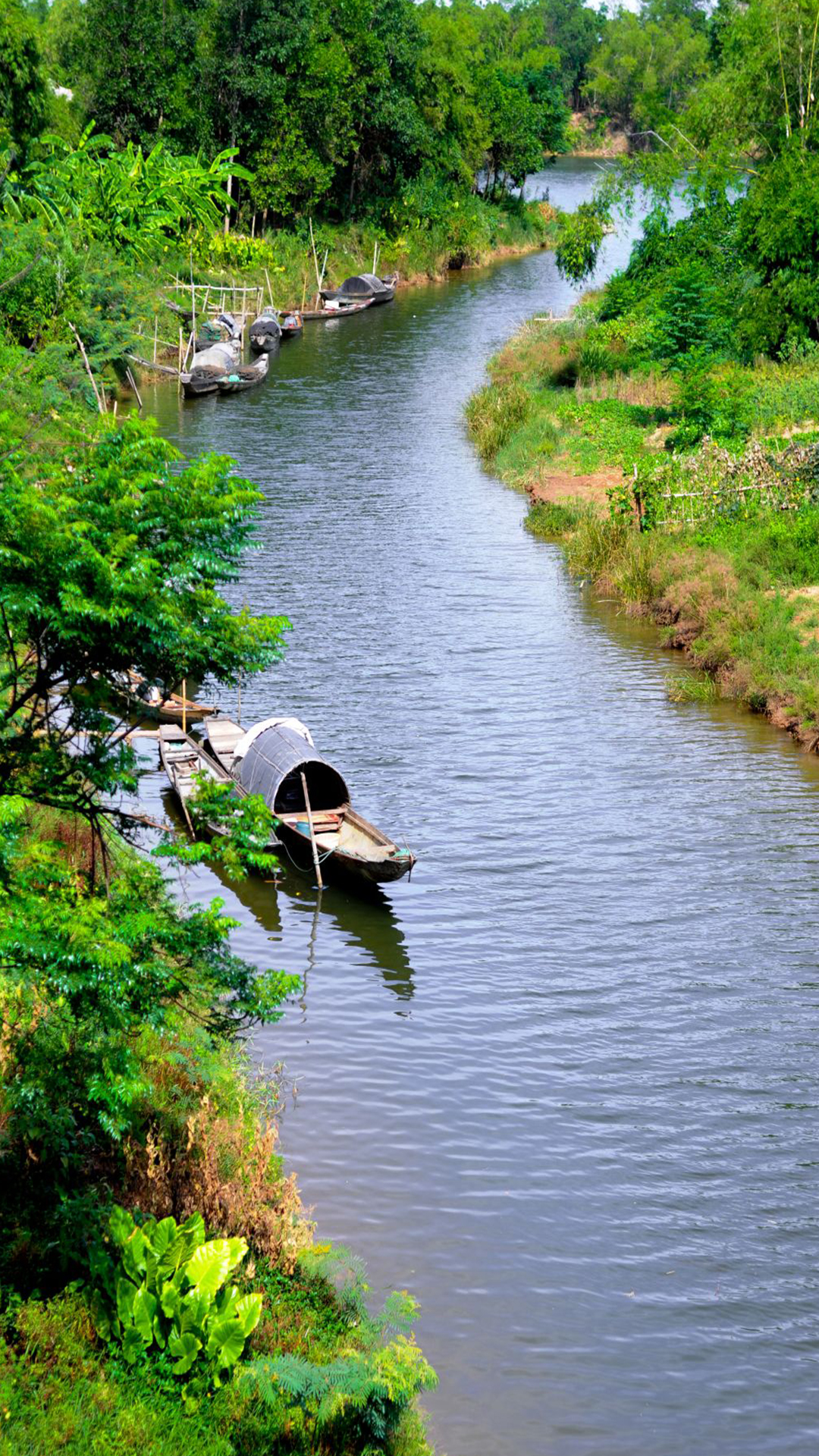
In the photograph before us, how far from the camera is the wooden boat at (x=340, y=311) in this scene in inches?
2606

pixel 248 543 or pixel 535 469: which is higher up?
pixel 248 543

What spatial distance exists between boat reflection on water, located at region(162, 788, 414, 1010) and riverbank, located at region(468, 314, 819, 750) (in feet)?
29.9

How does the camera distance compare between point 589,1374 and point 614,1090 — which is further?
point 614,1090

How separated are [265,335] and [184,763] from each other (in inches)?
1549

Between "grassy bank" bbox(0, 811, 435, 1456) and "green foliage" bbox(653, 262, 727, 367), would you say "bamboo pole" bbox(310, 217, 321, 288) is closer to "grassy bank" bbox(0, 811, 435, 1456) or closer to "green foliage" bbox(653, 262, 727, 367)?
"green foliage" bbox(653, 262, 727, 367)

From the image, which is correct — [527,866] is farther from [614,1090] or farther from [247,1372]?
[247,1372]

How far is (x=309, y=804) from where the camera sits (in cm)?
2022

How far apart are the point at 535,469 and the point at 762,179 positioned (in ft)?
39.8

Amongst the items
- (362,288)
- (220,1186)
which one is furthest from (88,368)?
(362,288)

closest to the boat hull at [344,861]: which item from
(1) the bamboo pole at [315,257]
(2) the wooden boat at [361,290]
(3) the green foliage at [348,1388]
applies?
(3) the green foliage at [348,1388]

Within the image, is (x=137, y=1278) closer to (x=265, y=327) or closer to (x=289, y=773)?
(x=289, y=773)

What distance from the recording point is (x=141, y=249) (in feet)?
151

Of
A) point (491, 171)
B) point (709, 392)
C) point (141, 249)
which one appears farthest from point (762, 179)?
point (491, 171)

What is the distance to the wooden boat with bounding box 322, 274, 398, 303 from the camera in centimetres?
7031
